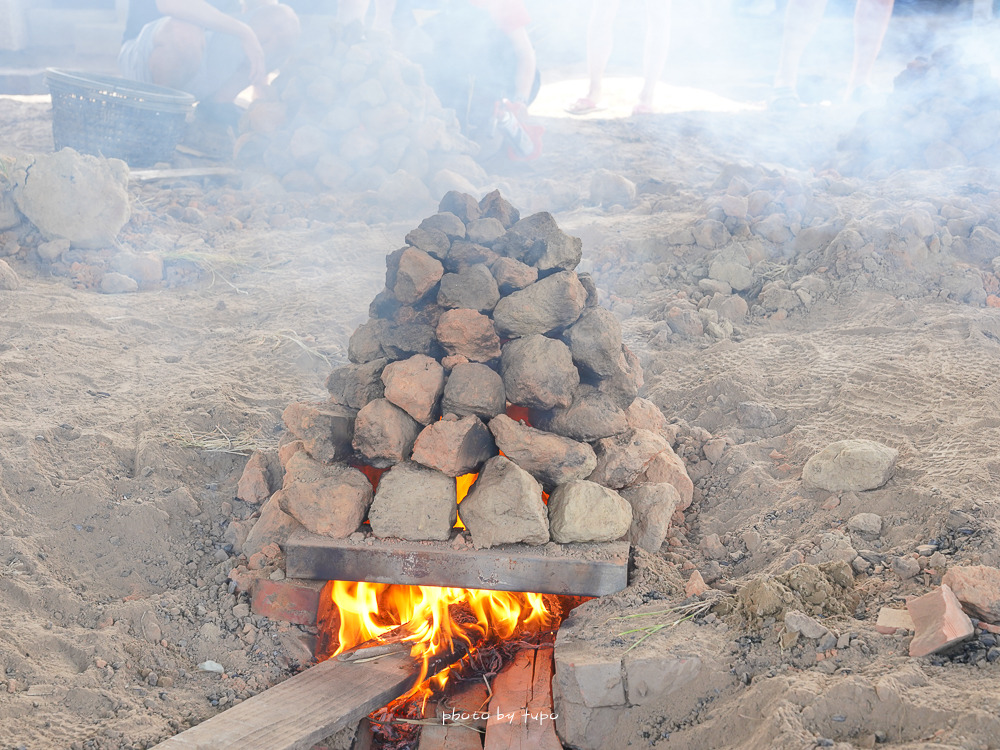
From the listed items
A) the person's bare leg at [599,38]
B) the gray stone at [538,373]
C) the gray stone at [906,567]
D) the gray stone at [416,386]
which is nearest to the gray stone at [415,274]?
the gray stone at [416,386]

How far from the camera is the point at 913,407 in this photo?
10.7 ft

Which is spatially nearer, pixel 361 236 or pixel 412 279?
pixel 412 279

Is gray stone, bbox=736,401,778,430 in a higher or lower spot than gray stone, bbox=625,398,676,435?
lower

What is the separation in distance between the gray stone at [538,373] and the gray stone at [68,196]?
3744 millimetres

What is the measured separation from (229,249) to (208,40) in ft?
10.9

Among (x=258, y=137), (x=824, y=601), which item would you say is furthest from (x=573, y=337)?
(x=258, y=137)

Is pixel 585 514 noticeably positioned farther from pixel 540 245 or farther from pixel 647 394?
pixel 647 394

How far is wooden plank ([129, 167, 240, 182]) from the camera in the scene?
689 cm

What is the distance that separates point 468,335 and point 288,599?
3.29 ft

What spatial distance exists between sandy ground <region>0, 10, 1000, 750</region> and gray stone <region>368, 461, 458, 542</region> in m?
0.47

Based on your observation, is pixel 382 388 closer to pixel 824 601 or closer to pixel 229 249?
pixel 824 601

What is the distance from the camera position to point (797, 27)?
9.05 meters

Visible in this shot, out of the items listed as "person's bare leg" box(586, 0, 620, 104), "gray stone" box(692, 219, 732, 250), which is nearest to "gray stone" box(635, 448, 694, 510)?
"gray stone" box(692, 219, 732, 250)

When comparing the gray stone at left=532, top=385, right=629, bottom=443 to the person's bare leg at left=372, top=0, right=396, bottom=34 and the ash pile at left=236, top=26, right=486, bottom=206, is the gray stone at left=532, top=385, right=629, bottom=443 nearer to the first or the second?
the ash pile at left=236, top=26, right=486, bottom=206
